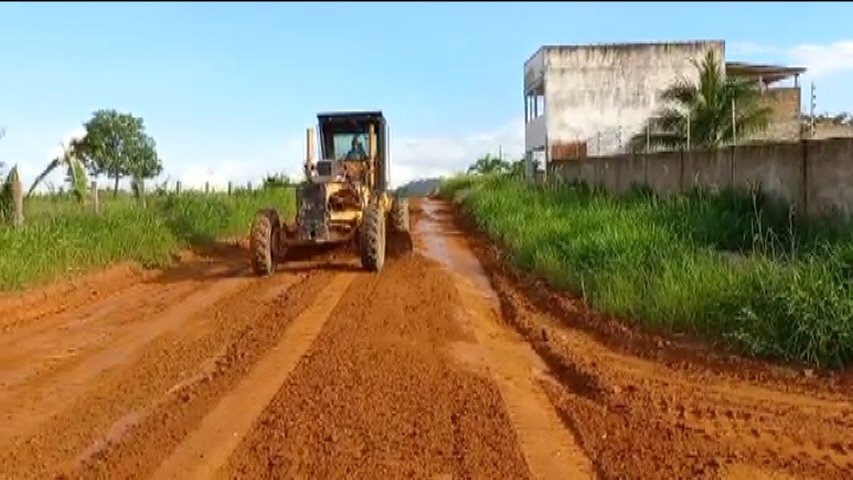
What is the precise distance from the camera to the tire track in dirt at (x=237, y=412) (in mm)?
5695

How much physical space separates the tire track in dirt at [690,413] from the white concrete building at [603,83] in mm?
32998

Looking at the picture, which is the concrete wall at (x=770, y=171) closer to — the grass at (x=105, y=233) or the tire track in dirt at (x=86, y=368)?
the tire track in dirt at (x=86, y=368)

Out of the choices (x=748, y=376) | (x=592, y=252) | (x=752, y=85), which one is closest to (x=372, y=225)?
(x=592, y=252)

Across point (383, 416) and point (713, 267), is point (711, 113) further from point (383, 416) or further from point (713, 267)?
point (383, 416)

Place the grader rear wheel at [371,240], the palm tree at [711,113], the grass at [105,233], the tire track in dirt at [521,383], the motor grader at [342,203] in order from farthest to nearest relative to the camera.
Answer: the palm tree at [711,113] < the motor grader at [342,203] < the grader rear wheel at [371,240] < the grass at [105,233] < the tire track in dirt at [521,383]

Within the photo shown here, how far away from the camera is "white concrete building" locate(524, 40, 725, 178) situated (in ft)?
A: 136

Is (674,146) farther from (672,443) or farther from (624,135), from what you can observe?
(672,443)

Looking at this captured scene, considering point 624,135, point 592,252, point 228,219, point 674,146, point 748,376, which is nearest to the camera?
point 748,376

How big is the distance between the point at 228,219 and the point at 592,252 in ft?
47.1

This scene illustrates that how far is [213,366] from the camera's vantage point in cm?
853

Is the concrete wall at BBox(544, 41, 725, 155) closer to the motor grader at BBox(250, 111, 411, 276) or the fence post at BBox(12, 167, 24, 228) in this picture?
the motor grader at BBox(250, 111, 411, 276)

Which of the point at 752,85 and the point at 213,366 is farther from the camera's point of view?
the point at 752,85

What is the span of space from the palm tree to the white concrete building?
12.2 meters

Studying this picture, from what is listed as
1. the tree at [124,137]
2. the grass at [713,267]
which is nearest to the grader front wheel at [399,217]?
the grass at [713,267]
